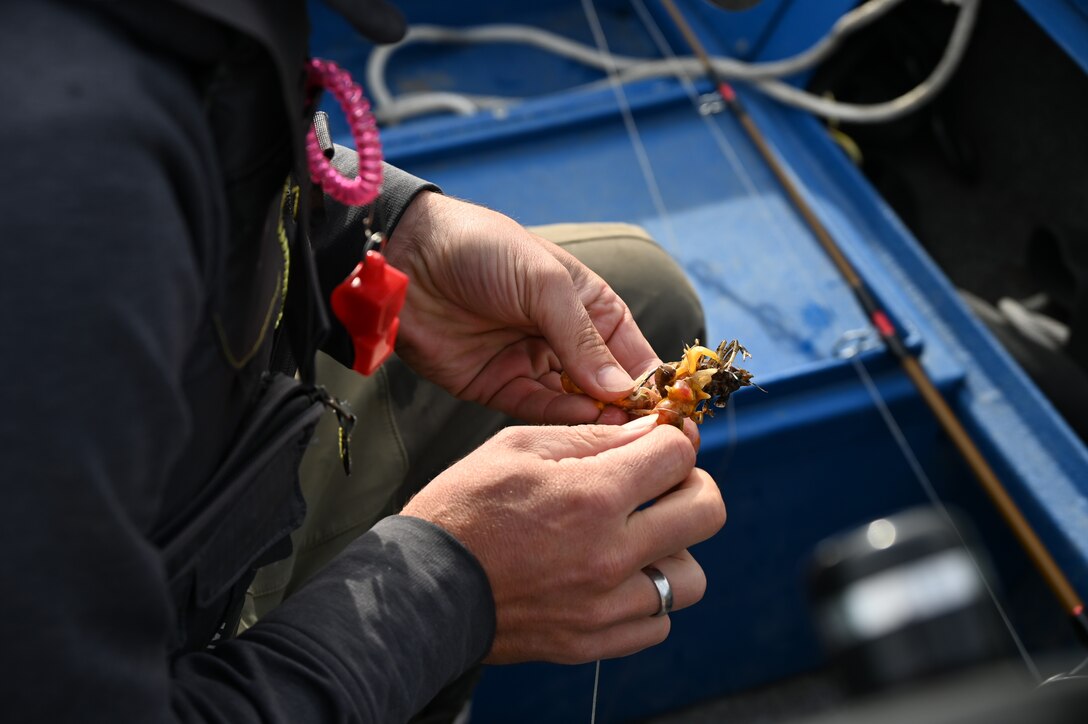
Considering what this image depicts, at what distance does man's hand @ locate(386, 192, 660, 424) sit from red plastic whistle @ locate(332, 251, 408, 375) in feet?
0.84

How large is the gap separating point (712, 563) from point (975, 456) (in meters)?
0.51

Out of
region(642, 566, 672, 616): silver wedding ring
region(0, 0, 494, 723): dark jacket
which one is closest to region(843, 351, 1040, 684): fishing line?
region(642, 566, 672, 616): silver wedding ring

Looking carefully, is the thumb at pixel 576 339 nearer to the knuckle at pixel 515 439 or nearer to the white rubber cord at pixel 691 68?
the knuckle at pixel 515 439

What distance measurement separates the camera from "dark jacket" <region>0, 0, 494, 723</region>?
61 cm

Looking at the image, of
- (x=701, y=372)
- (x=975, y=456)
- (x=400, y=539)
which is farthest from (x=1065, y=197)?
(x=400, y=539)

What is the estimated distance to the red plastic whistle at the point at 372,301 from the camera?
108 cm

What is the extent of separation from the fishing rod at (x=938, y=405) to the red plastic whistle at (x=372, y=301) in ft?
3.66

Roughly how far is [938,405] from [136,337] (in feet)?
4.94

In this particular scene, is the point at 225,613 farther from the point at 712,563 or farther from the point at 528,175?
the point at 528,175

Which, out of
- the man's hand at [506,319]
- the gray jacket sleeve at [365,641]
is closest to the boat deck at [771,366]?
the man's hand at [506,319]

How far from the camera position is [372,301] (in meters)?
1.08

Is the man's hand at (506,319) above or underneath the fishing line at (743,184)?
underneath

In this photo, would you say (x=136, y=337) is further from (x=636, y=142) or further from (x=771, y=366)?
(x=636, y=142)

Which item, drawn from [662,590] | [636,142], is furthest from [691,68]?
[662,590]
